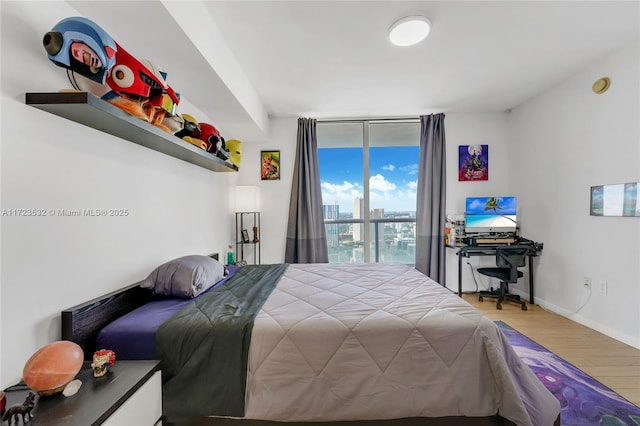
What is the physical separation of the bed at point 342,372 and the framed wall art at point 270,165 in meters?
2.81

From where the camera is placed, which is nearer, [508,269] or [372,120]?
[508,269]

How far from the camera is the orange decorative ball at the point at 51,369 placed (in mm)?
857

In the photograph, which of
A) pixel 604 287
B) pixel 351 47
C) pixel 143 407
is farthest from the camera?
pixel 604 287

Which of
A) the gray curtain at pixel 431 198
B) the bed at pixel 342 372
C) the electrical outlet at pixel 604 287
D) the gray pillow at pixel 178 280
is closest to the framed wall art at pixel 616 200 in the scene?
the electrical outlet at pixel 604 287

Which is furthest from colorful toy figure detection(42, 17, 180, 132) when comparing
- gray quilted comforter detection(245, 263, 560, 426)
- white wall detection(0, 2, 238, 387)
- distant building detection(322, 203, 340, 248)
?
distant building detection(322, 203, 340, 248)

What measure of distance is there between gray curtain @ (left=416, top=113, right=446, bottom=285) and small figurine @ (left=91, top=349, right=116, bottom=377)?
11.7ft

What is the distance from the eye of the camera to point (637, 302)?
7.55 feet

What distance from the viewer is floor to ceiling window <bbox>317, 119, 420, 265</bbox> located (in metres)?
4.06

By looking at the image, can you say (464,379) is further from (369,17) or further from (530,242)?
(530,242)

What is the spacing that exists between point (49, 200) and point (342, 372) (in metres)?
1.52

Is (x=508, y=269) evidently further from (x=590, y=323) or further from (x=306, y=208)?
(x=306, y=208)

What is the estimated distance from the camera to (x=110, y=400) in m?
0.87

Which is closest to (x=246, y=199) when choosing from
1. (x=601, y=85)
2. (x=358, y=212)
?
(x=358, y=212)

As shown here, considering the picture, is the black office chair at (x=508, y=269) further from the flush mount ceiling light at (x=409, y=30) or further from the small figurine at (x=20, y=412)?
the small figurine at (x=20, y=412)
